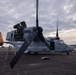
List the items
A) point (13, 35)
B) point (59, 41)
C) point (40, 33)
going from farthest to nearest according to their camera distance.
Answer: point (59, 41) < point (13, 35) < point (40, 33)

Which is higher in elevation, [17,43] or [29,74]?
[17,43]

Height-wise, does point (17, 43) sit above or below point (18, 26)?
below

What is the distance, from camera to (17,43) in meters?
38.4

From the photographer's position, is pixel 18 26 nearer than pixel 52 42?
Yes

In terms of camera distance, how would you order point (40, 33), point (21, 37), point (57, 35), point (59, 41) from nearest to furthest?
1. point (40, 33)
2. point (21, 37)
3. point (59, 41)
4. point (57, 35)

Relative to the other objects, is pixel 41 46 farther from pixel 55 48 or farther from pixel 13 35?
pixel 13 35

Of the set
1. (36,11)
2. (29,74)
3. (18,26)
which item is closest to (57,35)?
(18,26)

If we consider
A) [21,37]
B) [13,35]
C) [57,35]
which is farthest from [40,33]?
[57,35]

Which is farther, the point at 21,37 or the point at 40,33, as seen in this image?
the point at 21,37

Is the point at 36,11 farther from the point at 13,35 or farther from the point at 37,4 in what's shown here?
the point at 13,35

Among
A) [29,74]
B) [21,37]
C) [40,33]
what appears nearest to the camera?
[29,74]

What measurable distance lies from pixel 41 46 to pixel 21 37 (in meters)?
4.63

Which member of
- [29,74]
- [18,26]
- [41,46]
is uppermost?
[18,26]

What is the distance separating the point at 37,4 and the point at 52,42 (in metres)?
16.4
